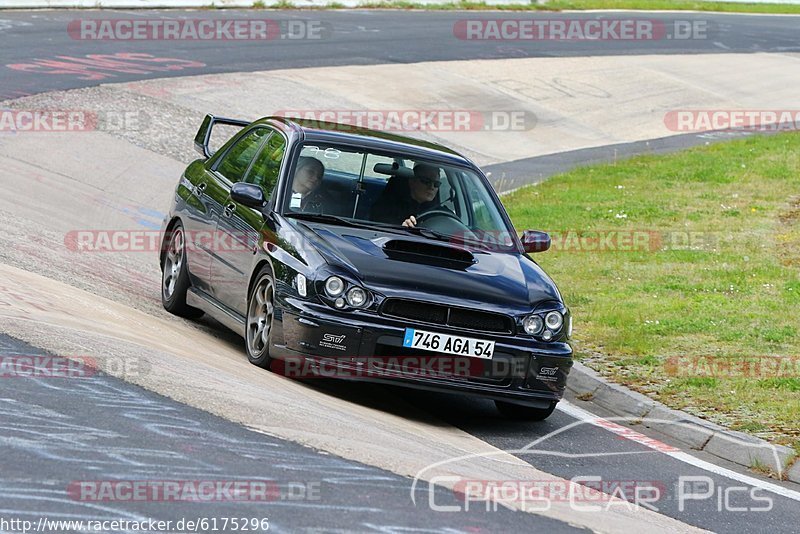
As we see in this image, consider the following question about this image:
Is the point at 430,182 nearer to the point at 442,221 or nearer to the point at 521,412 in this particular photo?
the point at 442,221

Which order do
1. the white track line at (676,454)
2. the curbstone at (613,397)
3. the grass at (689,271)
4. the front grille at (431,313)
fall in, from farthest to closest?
the grass at (689,271) → the curbstone at (613,397) → the front grille at (431,313) → the white track line at (676,454)

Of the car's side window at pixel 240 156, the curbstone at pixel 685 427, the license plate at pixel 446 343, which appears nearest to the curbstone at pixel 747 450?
the curbstone at pixel 685 427

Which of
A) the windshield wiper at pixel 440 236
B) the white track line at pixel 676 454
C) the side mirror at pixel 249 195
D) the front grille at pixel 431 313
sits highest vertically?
the side mirror at pixel 249 195

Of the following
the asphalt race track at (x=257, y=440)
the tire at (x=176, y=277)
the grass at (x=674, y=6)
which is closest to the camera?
the asphalt race track at (x=257, y=440)

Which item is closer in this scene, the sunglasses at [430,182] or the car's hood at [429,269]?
the car's hood at [429,269]

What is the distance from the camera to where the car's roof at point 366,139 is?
9992 mm

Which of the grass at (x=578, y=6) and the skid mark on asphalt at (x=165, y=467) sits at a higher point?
the grass at (x=578, y=6)

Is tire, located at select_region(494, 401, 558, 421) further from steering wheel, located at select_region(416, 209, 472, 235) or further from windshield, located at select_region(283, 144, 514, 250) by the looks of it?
steering wheel, located at select_region(416, 209, 472, 235)

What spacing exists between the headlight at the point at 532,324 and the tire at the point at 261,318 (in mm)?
1589

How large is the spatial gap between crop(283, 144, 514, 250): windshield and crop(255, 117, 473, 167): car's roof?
9cm

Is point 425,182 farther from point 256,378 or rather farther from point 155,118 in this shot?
point 155,118

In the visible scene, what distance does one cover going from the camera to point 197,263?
10508mm

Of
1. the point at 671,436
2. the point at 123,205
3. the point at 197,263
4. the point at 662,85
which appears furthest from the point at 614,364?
the point at 662,85

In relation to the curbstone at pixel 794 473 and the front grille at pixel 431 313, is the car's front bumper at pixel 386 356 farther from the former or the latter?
the curbstone at pixel 794 473
